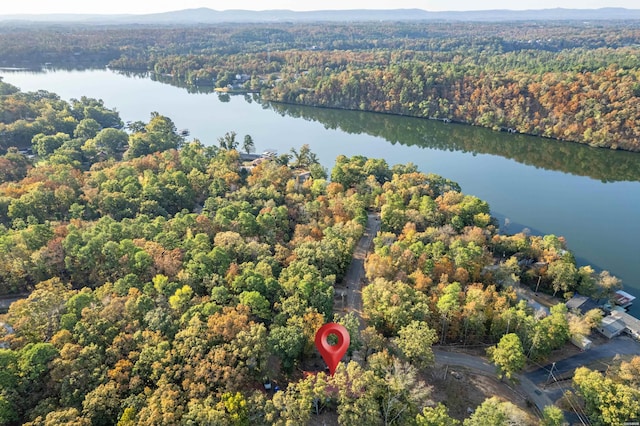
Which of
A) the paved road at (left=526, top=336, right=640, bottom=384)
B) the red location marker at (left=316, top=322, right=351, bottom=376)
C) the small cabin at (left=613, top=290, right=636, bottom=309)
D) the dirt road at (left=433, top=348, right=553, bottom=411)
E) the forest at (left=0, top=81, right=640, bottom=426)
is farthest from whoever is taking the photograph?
the small cabin at (left=613, top=290, right=636, bottom=309)

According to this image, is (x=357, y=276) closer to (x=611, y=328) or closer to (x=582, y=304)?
(x=582, y=304)

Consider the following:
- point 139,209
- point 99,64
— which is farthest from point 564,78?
point 99,64

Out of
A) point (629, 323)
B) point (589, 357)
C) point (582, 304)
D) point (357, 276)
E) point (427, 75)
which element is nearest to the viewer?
point (589, 357)

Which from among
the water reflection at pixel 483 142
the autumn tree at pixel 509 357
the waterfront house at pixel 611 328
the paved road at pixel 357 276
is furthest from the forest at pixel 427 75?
the autumn tree at pixel 509 357

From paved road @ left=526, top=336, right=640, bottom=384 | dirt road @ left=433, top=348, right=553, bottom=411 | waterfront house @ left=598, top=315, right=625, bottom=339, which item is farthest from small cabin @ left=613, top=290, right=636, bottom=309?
dirt road @ left=433, top=348, right=553, bottom=411

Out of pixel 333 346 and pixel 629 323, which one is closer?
pixel 333 346

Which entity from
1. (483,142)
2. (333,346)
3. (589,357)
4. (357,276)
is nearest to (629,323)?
(589,357)

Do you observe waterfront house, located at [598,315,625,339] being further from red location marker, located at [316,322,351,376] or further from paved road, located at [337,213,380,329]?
red location marker, located at [316,322,351,376]
